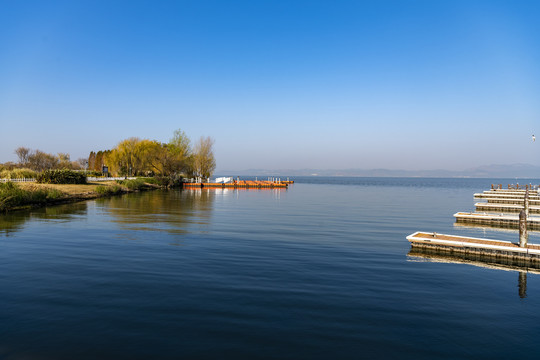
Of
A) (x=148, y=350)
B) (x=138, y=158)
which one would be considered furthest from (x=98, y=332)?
(x=138, y=158)

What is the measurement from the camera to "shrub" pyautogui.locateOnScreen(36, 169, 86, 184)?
1960 inches

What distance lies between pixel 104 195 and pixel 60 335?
46.6 meters

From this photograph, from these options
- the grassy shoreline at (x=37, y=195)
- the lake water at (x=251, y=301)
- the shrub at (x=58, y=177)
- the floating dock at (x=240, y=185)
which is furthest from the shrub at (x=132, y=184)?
→ the lake water at (x=251, y=301)

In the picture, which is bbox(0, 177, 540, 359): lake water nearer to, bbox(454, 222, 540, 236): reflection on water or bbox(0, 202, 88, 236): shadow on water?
bbox(0, 202, 88, 236): shadow on water

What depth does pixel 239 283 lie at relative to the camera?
1153 centimetres

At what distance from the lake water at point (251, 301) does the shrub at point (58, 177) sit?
3577 centimetres

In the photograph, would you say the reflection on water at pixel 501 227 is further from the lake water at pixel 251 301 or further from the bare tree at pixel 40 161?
the bare tree at pixel 40 161

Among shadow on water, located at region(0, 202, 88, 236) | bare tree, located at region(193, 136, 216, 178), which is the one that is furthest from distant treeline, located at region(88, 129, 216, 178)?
shadow on water, located at region(0, 202, 88, 236)

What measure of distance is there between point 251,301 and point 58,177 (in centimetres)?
5167

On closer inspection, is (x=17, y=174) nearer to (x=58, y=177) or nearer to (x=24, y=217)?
(x=58, y=177)

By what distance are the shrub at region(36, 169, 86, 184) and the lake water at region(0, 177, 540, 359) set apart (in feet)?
117

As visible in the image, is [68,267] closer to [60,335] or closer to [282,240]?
[60,335]

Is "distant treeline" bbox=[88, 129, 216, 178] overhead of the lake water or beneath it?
overhead

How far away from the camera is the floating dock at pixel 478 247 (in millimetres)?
15578
